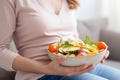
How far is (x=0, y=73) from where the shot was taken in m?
1.37

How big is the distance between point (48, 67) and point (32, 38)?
6.3 inches

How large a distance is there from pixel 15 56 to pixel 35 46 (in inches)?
3.8

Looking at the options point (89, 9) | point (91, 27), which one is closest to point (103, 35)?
point (91, 27)

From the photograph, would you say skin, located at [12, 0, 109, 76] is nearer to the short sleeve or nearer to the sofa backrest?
the short sleeve

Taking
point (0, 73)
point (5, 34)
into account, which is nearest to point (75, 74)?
point (5, 34)

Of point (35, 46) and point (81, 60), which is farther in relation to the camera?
point (35, 46)

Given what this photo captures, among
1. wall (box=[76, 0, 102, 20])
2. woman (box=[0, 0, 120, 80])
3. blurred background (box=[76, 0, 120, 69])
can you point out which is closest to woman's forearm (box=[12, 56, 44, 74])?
woman (box=[0, 0, 120, 80])

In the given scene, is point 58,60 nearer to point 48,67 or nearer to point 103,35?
point 48,67

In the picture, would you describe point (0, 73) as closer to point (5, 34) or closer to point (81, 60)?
point (5, 34)

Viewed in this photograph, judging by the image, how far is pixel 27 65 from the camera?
1069mm

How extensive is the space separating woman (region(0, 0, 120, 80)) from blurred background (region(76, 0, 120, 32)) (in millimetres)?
1064

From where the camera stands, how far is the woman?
1.05 m

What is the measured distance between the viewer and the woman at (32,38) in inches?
41.3

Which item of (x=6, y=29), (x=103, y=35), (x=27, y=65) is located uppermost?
(x=6, y=29)
